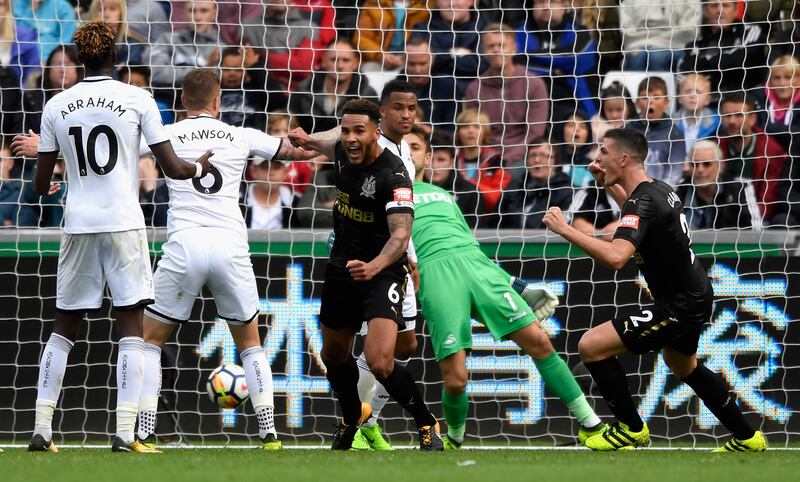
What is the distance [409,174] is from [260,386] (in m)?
1.56

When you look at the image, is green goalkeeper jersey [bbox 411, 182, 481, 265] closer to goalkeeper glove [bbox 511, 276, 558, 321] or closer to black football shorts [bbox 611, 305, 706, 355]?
goalkeeper glove [bbox 511, 276, 558, 321]

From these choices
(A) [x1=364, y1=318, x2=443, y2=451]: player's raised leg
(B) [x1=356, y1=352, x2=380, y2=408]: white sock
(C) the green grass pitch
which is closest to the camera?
(C) the green grass pitch

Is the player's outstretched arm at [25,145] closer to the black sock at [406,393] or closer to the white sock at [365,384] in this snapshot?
the black sock at [406,393]

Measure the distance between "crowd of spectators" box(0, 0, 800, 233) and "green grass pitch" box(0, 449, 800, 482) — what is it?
401cm

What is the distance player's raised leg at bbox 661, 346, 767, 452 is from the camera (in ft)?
23.9

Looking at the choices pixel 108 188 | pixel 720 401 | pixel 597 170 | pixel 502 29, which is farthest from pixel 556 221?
pixel 502 29

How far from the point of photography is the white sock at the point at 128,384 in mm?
6551

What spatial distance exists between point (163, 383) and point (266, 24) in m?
4.14

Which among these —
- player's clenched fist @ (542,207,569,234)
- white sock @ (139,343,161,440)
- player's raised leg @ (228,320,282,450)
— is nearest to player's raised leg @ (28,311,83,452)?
white sock @ (139,343,161,440)

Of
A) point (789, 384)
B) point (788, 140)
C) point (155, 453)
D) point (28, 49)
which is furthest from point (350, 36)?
point (155, 453)

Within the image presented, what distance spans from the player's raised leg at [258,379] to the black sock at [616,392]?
191cm

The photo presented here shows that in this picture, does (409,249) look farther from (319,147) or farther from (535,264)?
(535,264)

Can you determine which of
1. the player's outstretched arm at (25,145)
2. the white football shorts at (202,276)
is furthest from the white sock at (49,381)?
the player's outstretched arm at (25,145)

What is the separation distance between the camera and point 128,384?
259 inches
